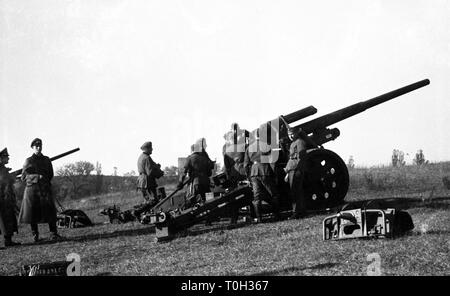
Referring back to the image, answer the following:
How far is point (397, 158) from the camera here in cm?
2494

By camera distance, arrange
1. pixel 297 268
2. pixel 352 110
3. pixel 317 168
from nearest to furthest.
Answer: pixel 297 268, pixel 317 168, pixel 352 110

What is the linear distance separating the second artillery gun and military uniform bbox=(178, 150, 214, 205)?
420 millimetres

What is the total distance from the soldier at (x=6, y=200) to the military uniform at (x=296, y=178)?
5388 millimetres

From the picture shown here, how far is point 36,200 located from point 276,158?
15.6 feet

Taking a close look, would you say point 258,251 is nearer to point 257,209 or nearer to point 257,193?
point 257,209

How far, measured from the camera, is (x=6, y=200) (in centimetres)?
1201

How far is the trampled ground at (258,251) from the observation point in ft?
19.8

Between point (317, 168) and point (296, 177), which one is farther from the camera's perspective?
point (317, 168)

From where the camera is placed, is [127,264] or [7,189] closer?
[127,264]

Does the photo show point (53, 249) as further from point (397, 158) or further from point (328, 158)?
point (397, 158)

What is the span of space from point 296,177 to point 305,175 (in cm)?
61

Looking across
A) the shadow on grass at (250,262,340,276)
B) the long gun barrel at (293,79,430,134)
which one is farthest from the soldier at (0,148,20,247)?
the shadow on grass at (250,262,340,276)

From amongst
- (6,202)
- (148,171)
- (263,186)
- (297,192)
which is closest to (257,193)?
(263,186)
